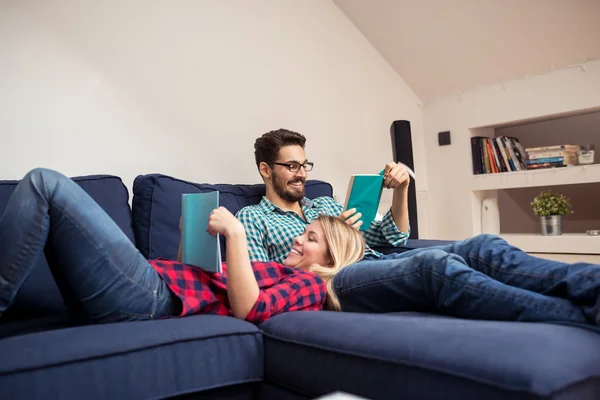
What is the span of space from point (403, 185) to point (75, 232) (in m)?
A: 1.43

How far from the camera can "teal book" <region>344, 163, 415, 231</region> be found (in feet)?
7.19

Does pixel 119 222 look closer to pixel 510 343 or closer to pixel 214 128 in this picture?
pixel 214 128

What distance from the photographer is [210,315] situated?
1502mm

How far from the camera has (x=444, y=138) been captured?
397cm

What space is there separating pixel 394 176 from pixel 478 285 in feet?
3.24

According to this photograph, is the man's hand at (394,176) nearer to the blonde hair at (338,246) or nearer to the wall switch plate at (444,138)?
the blonde hair at (338,246)

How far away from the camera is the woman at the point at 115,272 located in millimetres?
1260

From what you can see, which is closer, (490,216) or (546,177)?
(546,177)

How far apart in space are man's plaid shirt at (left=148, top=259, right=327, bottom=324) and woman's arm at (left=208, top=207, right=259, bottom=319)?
33mm

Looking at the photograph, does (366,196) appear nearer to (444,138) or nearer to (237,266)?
(237,266)

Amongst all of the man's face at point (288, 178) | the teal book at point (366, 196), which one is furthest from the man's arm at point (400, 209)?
the man's face at point (288, 178)

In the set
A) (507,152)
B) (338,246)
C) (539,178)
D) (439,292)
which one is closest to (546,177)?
(539,178)

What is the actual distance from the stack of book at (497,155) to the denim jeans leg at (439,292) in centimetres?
244

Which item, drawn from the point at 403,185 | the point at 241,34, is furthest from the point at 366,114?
the point at 403,185
